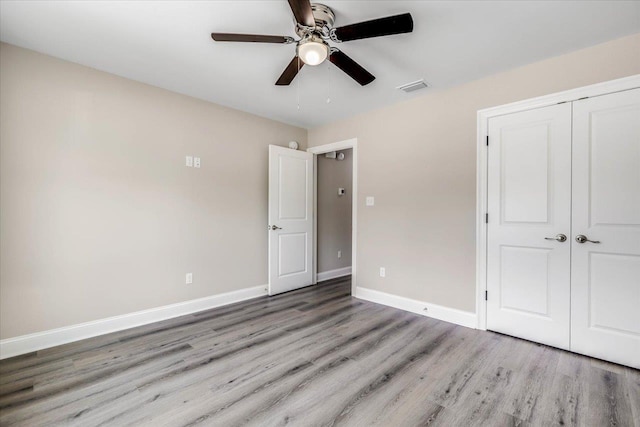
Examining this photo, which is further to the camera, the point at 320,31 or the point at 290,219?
the point at 290,219

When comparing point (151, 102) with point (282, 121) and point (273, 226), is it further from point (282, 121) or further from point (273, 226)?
point (273, 226)

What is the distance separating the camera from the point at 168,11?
1.92 metres

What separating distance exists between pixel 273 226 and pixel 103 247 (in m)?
1.89

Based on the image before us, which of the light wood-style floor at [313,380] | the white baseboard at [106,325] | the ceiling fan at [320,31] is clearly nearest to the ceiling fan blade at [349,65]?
the ceiling fan at [320,31]

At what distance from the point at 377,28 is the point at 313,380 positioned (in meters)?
2.32

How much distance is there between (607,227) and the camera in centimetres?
222

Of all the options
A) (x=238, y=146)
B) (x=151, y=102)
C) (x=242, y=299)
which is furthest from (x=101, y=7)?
(x=242, y=299)

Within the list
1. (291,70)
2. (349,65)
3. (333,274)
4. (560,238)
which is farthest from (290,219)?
(560,238)

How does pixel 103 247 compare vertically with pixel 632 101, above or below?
below

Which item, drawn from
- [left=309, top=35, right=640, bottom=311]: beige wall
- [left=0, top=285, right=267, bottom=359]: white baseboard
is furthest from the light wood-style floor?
[left=309, top=35, right=640, bottom=311]: beige wall

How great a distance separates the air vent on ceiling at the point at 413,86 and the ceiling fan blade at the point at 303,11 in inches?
63.4

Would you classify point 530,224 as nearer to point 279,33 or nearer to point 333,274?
point 279,33

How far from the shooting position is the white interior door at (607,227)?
212cm

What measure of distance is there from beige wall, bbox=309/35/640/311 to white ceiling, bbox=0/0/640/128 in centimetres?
18
